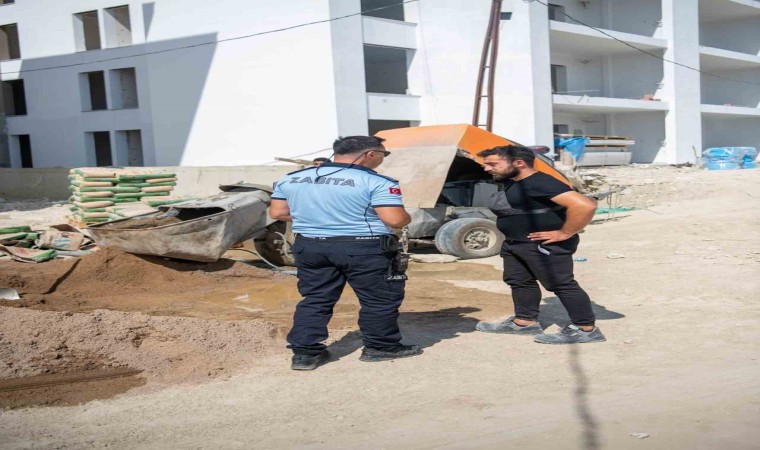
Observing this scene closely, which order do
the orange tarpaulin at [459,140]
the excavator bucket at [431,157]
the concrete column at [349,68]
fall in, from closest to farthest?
1. the excavator bucket at [431,157]
2. the orange tarpaulin at [459,140]
3. the concrete column at [349,68]

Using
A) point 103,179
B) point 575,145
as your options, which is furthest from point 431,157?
point 575,145

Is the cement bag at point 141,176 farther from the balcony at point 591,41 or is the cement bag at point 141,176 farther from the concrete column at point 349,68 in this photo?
the balcony at point 591,41

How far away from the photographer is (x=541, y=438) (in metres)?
3.78

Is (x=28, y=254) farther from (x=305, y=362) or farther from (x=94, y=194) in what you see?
(x=94, y=194)

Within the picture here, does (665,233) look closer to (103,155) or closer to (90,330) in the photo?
(90,330)

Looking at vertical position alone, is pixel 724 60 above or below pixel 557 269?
above

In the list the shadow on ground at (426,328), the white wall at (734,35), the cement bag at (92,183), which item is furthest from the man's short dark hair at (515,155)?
the white wall at (734,35)

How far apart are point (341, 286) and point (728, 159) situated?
3060 cm

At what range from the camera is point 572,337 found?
579 cm

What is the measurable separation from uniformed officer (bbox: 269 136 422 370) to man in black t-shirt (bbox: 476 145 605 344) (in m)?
0.97

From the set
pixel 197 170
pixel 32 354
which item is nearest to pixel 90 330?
pixel 32 354

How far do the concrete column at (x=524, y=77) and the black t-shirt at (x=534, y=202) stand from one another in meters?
21.8

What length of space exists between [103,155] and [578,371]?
31803 mm

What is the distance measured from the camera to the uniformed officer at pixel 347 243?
5.21m
